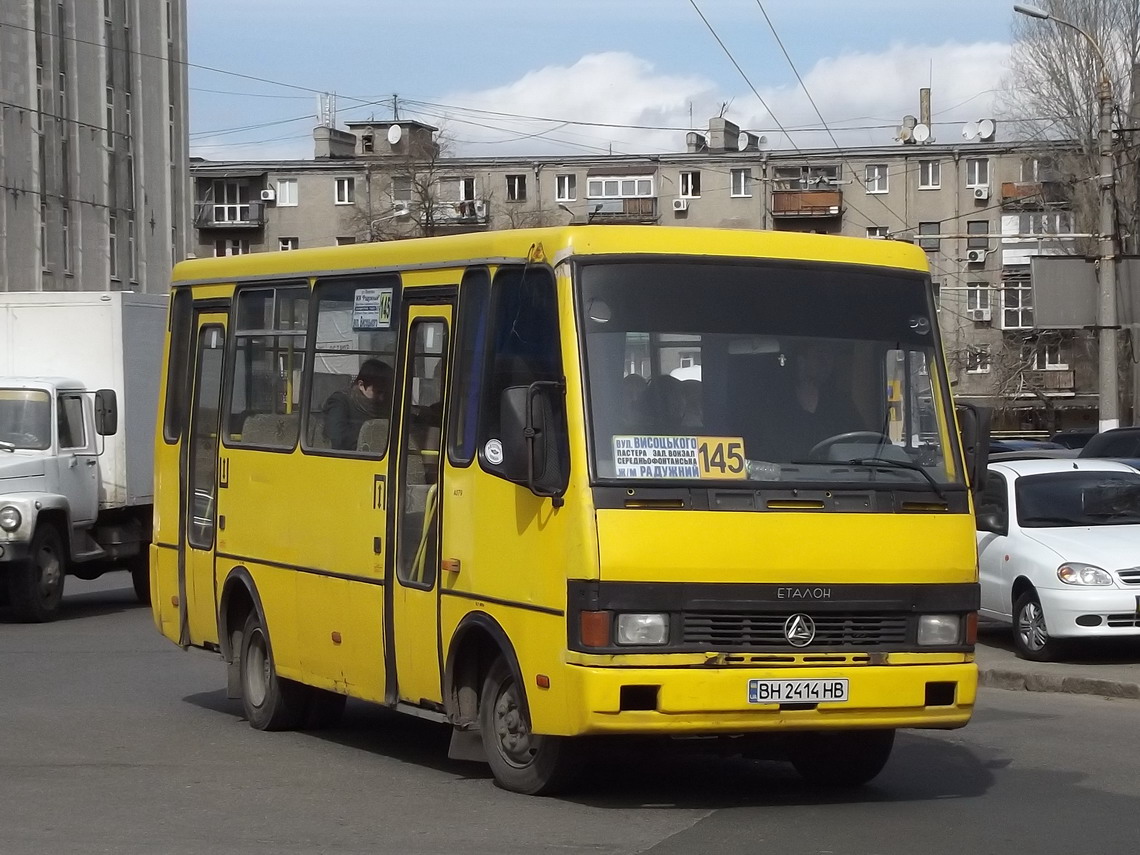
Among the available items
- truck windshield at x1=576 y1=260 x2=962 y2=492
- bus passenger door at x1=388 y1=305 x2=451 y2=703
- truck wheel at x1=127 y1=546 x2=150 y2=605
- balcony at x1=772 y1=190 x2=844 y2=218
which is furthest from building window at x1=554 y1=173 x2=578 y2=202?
truck windshield at x1=576 y1=260 x2=962 y2=492

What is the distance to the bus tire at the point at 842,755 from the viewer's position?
29.5ft

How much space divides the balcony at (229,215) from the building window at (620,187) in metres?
15.8

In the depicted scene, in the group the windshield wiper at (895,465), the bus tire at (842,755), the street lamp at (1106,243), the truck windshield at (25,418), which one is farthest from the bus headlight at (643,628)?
the street lamp at (1106,243)

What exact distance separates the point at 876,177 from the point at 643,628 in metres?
79.2

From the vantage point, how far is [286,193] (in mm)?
90875

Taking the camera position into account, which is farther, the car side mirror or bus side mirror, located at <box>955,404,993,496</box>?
the car side mirror

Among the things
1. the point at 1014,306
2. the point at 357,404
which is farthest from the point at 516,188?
the point at 357,404

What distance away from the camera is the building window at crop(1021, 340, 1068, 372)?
8019cm

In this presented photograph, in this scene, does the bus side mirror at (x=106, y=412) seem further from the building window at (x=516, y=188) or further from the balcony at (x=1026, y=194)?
the building window at (x=516, y=188)

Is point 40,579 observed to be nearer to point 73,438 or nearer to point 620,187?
point 73,438

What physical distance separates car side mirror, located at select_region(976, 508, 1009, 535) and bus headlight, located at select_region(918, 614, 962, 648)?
696 centimetres

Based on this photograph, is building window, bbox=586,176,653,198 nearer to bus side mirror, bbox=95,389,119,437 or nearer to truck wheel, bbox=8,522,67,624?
bus side mirror, bbox=95,389,119,437

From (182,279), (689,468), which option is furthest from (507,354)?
(182,279)

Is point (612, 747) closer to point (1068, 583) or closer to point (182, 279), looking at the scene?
point (182, 279)
